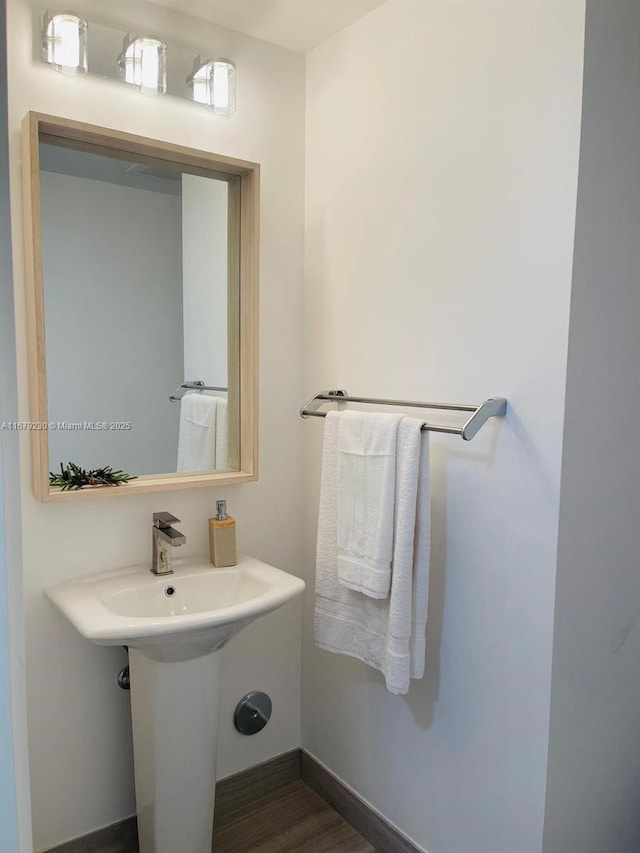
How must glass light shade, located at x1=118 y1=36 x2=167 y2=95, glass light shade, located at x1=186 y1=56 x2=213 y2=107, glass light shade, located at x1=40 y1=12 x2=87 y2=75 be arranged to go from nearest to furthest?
glass light shade, located at x1=40 y1=12 x2=87 y2=75, glass light shade, located at x1=118 y1=36 x2=167 y2=95, glass light shade, located at x1=186 y1=56 x2=213 y2=107

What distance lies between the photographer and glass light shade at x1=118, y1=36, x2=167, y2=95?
5.36ft

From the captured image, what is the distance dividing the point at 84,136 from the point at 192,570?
1154 mm

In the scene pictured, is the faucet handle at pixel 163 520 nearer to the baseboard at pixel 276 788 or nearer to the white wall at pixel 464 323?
the white wall at pixel 464 323

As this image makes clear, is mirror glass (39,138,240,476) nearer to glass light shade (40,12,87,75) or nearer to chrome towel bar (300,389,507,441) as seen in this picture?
glass light shade (40,12,87,75)

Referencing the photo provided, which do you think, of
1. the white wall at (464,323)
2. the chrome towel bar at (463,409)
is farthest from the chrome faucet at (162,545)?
the white wall at (464,323)

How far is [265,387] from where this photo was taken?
6.55 ft

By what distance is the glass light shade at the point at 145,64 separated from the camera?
5.36 ft

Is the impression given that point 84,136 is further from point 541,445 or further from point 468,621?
point 468,621

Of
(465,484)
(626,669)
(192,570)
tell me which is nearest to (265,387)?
(192,570)

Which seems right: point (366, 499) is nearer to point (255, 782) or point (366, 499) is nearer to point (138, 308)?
point (138, 308)

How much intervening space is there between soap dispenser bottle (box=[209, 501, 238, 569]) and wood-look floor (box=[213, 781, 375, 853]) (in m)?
0.81

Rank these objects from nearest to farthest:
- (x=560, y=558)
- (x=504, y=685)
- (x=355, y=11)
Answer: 1. (x=560, y=558)
2. (x=504, y=685)
3. (x=355, y=11)

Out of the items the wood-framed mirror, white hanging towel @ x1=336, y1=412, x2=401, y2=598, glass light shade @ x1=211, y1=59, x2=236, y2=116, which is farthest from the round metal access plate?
glass light shade @ x1=211, y1=59, x2=236, y2=116

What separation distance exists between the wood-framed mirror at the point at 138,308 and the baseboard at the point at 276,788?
0.97 meters
